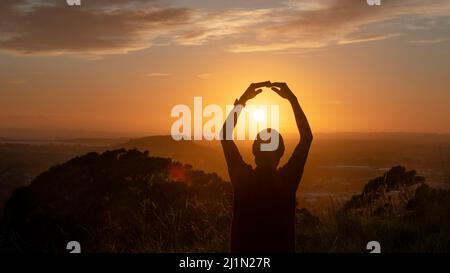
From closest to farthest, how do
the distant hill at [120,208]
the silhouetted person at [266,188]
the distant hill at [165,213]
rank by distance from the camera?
the silhouetted person at [266,188]
the distant hill at [165,213]
the distant hill at [120,208]

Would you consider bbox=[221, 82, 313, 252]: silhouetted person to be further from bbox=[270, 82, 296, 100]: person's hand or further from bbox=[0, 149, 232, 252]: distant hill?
bbox=[0, 149, 232, 252]: distant hill

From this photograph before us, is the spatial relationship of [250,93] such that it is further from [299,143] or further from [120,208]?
[120,208]

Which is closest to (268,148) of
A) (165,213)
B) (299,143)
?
(299,143)

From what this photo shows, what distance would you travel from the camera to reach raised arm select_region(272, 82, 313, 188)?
462 centimetres

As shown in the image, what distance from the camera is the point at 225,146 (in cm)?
467

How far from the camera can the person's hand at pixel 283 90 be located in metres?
4.80

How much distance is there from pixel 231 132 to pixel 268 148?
42 centimetres

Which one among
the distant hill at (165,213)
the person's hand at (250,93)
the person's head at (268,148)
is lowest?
the distant hill at (165,213)

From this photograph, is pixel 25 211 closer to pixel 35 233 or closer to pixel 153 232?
pixel 35 233

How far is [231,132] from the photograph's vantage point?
4746 mm

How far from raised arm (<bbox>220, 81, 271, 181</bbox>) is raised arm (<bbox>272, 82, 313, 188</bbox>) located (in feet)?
0.67

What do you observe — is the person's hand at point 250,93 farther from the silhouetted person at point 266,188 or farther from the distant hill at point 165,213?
the distant hill at point 165,213

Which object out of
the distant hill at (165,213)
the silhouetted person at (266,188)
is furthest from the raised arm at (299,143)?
the distant hill at (165,213)
